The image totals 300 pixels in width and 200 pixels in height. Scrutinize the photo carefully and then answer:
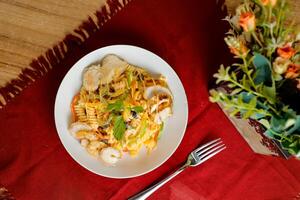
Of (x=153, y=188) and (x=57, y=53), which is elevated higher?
(x=57, y=53)

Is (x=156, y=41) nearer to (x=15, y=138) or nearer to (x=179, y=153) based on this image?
(x=179, y=153)

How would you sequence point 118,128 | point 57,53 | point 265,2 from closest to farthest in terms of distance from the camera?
point 265,2 → point 118,128 → point 57,53

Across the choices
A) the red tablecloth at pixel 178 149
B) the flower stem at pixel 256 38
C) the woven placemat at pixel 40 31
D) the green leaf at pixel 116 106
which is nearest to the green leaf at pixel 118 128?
the green leaf at pixel 116 106

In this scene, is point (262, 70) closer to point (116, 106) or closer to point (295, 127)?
point (295, 127)

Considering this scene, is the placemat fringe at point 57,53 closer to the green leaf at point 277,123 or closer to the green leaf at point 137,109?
the green leaf at point 137,109

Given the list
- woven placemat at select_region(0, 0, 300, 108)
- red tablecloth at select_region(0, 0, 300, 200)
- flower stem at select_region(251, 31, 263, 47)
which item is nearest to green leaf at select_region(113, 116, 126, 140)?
red tablecloth at select_region(0, 0, 300, 200)

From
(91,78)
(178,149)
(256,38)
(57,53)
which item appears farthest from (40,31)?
(256,38)

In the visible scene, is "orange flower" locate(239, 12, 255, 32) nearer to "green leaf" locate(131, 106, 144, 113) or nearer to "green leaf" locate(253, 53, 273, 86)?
"green leaf" locate(253, 53, 273, 86)
